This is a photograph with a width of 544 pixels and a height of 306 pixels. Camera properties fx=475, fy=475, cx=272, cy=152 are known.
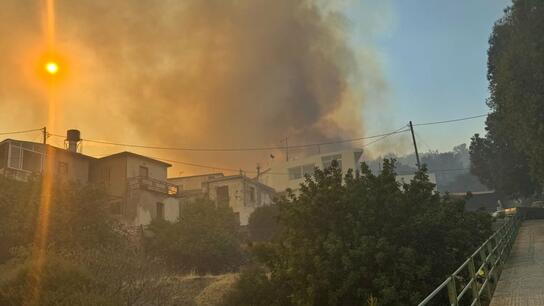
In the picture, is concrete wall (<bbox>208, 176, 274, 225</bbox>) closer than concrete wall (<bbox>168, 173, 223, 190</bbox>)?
Yes

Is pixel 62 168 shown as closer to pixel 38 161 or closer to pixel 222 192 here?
pixel 38 161

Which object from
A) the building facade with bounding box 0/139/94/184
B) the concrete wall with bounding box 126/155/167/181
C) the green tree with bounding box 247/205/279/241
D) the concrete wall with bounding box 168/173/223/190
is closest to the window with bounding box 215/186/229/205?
the concrete wall with bounding box 168/173/223/190

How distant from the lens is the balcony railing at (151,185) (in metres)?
39.5

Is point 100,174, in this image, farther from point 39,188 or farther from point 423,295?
point 423,295

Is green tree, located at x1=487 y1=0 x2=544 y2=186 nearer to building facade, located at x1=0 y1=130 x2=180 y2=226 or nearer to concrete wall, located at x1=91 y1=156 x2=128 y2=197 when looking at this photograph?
building facade, located at x1=0 y1=130 x2=180 y2=226

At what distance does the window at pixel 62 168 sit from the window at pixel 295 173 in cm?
4304

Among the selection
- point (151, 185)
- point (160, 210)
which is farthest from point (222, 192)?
point (151, 185)

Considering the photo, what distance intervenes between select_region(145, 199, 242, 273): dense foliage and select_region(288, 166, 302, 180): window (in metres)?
42.2

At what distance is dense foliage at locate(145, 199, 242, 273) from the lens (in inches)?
1209

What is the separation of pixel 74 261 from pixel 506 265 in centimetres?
1500

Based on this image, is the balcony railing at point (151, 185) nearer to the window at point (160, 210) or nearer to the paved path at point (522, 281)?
the window at point (160, 210)

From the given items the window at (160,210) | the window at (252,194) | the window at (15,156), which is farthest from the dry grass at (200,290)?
the window at (252,194)

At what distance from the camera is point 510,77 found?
2834cm

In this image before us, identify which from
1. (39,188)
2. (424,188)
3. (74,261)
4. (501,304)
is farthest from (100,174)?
(501,304)
